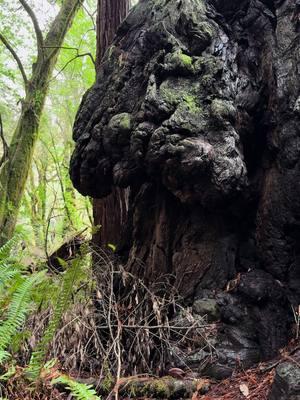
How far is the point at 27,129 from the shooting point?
7777 mm

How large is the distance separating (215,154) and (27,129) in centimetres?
575

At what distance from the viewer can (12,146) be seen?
7.75 m

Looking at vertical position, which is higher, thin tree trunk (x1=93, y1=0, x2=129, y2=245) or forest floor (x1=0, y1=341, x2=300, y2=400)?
thin tree trunk (x1=93, y1=0, x2=129, y2=245)

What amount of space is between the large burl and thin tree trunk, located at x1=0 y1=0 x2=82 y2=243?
12.8ft

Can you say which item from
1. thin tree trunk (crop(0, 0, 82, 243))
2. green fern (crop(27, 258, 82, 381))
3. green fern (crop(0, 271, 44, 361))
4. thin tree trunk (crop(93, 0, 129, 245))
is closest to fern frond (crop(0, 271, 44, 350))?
green fern (crop(0, 271, 44, 361))

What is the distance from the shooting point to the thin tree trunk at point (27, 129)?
7258 mm

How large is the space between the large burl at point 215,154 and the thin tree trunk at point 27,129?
391 centimetres

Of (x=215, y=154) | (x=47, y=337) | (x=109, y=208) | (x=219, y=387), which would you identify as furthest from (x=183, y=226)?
(x=109, y=208)

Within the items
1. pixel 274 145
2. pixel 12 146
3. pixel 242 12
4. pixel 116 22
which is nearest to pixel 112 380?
pixel 274 145

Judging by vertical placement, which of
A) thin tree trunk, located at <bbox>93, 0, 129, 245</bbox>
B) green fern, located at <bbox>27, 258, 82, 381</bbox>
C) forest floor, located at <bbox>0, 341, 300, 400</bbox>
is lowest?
forest floor, located at <bbox>0, 341, 300, 400</bbox>

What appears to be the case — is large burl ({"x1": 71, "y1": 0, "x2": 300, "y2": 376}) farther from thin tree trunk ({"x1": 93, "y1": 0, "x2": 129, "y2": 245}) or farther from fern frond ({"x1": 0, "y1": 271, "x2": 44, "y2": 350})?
fern frond ({"x1": 0, "y1": 271, "x2": 44, "y2": 350})

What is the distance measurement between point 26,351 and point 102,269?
3.00 feet

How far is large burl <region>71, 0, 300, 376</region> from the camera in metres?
2.94

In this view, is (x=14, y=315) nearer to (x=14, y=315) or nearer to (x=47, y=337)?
(x=14, y=315)
